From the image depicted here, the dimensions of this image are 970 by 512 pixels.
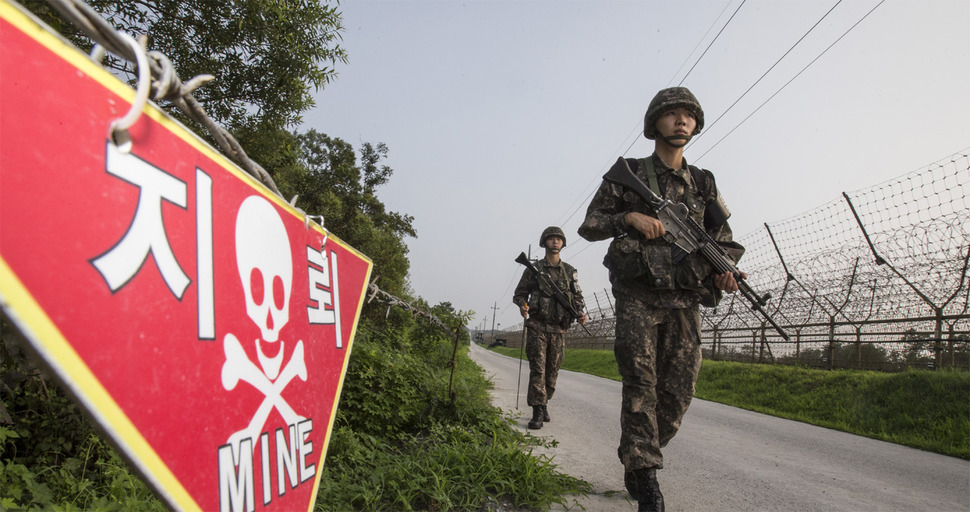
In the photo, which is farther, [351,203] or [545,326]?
[351,203]

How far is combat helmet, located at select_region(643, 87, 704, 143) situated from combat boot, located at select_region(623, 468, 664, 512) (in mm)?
1911

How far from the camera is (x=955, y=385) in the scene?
604 cm

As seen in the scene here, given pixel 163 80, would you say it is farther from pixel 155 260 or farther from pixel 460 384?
pixel 460 384

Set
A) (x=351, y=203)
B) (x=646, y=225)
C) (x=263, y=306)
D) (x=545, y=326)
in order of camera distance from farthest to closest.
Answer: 1. (x=351, y=203)
2. (x=545, y=326)
3. (x=646, y=225)
4. (x=263, y=306)

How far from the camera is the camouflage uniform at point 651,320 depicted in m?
2.82

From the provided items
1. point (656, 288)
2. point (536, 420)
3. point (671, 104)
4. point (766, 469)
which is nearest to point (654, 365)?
point (656, 288)

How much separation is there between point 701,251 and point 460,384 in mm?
2235

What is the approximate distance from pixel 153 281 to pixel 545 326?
5303 millimetres

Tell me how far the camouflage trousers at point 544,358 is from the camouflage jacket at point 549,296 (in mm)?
86

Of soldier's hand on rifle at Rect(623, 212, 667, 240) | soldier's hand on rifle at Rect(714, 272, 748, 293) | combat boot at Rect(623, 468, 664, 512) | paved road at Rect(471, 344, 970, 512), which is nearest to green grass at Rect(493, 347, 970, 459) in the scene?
paved road at Rect(471, 344, 970, 512)

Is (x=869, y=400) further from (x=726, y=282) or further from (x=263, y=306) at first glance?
(x=263, y=306)

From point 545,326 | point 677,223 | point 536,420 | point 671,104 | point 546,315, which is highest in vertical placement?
point 671,104

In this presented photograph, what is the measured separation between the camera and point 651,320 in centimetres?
294

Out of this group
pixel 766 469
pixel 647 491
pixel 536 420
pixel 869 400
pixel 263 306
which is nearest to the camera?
pixel 263 306
